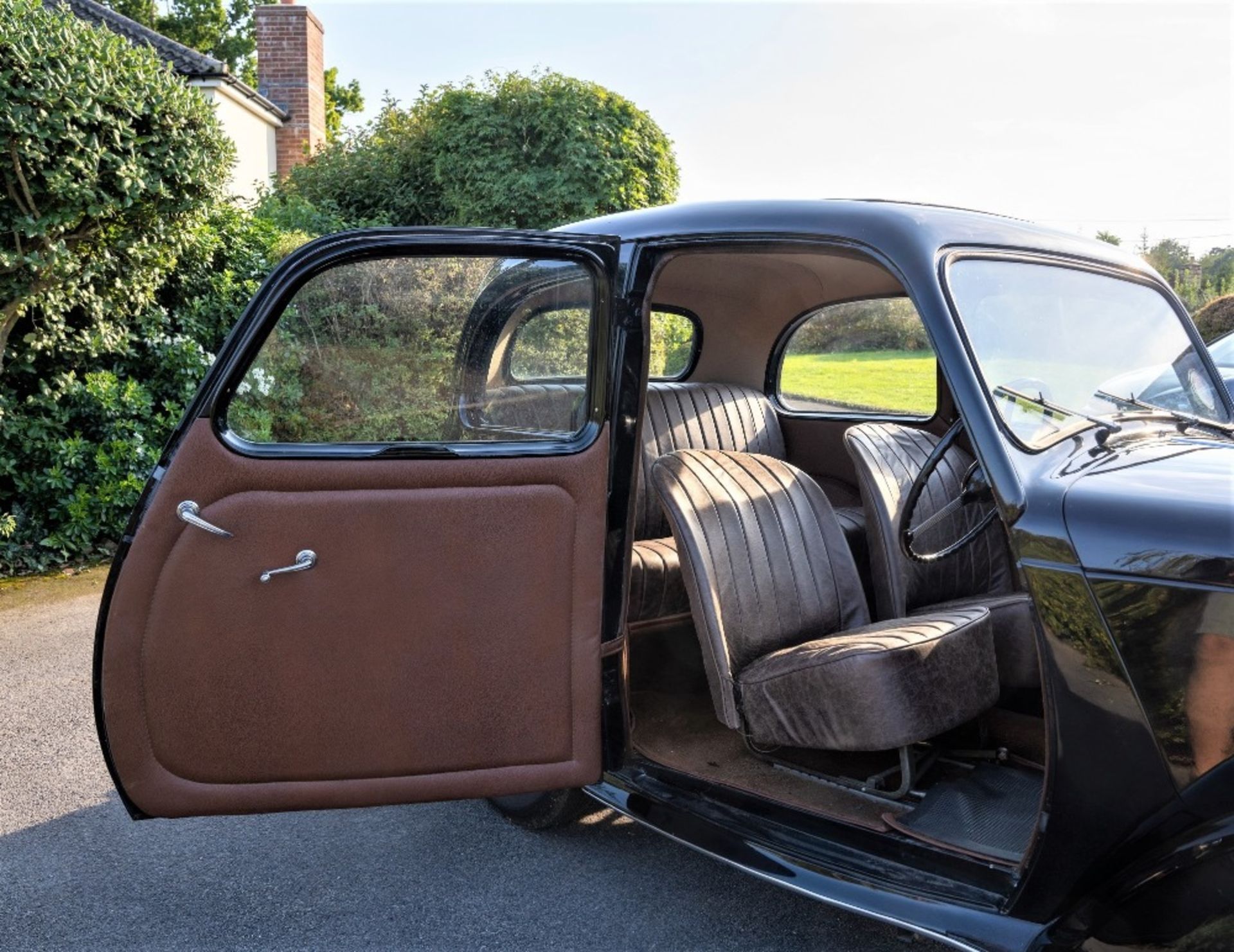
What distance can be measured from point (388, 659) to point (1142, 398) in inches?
80.9

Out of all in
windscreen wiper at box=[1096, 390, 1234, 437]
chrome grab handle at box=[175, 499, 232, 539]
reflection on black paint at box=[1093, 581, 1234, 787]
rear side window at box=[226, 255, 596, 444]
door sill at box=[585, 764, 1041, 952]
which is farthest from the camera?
windscreen wiper at box=[1096, 390, 1234, 437]

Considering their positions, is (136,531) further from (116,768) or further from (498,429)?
(498,429)

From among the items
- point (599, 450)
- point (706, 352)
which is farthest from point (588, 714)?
point (706, 352)

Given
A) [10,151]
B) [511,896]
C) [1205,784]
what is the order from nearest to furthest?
[1205,784]
[511,896]
[10,151]

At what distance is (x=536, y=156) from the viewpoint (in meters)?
10.6

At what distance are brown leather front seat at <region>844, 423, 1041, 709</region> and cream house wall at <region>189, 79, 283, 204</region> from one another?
11.3 m

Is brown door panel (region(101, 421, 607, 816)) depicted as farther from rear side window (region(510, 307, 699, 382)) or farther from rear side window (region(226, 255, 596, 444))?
rear side window (region(510, 307, 699, 382))

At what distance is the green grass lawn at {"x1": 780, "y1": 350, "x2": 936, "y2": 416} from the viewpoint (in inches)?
168

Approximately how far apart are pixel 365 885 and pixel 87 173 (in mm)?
4308

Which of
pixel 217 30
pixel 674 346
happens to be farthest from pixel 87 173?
pixel 217 30

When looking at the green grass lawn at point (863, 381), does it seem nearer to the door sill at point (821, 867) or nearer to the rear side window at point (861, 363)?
the rear side window at point (861, 363)

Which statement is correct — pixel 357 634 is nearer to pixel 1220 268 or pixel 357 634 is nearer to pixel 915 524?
pixel 915 524

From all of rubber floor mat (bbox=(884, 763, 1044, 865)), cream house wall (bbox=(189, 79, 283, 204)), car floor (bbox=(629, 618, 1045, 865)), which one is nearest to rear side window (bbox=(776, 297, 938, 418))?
car floor (bbox=(629, 618, 1045, 865))

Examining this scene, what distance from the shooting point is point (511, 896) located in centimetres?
292
